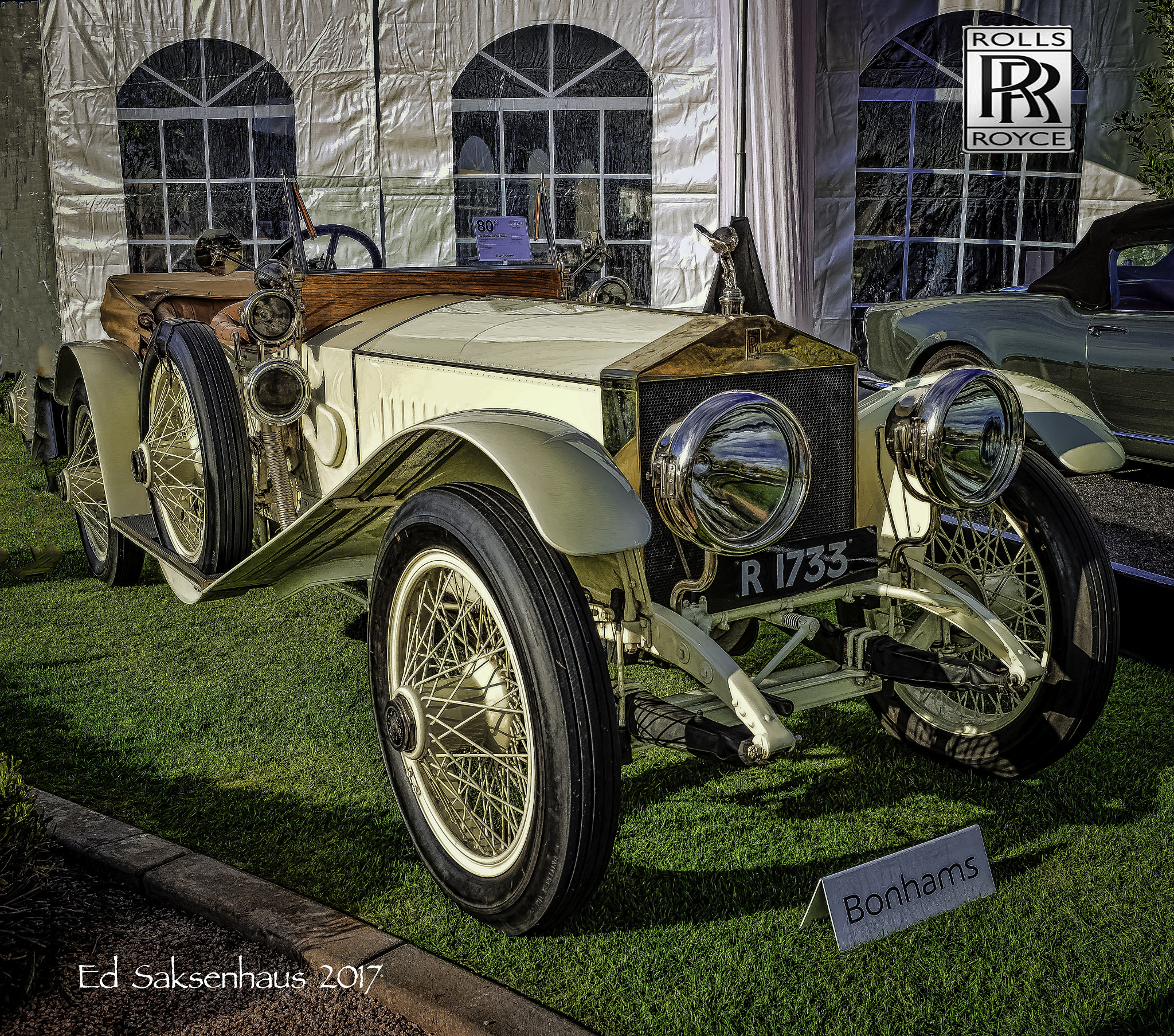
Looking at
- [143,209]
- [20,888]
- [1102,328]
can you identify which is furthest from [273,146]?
[20,888]

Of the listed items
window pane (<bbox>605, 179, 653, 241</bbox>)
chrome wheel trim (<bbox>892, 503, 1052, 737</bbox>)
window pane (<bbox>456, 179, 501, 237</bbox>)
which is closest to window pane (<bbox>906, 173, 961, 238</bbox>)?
window pane (<bbox>605, 179, 653, 241</bbox>)

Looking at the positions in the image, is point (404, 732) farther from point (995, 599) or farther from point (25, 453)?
point (25, 453)

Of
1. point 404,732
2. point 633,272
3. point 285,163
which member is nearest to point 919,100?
point 633,272

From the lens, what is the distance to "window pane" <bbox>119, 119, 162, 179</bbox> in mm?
8445

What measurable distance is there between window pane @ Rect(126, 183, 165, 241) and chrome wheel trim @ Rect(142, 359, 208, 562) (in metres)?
5.50

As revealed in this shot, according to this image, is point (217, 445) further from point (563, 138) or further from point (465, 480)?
point (563, 138)

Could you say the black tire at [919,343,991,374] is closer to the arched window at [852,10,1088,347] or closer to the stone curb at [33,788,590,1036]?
the arched window at [852,10,1088,347]

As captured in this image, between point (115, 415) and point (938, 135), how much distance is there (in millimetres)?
6502

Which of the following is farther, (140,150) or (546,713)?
(140,150)

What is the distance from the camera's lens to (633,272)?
332 inches

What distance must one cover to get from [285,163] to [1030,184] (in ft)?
19.0

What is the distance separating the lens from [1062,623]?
256cm

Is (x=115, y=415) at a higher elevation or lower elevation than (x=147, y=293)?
lower

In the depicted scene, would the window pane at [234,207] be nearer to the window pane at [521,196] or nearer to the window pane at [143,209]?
the window pane at [143,209]
